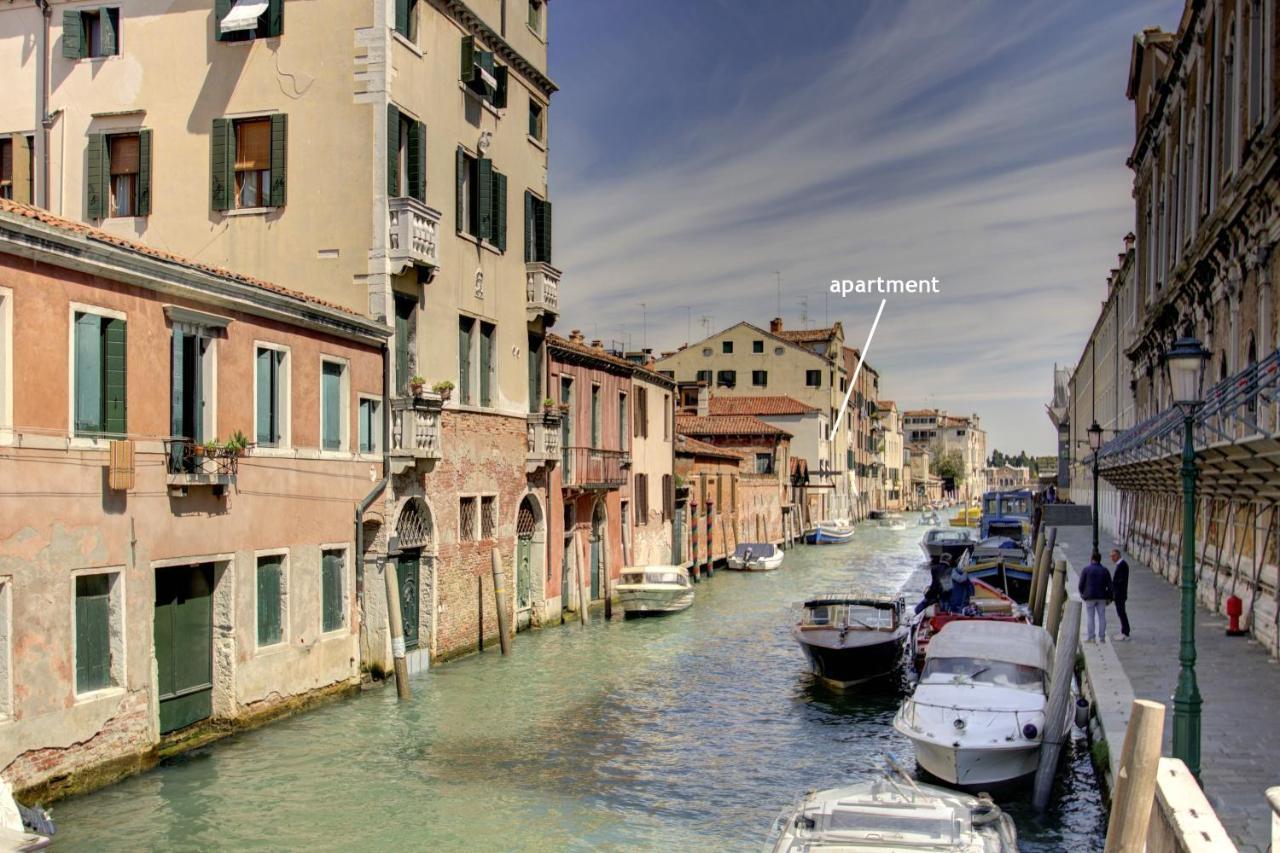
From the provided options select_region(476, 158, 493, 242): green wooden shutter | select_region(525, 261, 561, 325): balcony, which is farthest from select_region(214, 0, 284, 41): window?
select_region(525, 261, 561, 325): balcony

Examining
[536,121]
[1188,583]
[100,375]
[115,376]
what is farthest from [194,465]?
[536,121]

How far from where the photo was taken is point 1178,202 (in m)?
26.8

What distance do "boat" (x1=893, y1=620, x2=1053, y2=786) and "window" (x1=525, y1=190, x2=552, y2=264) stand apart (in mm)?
12094

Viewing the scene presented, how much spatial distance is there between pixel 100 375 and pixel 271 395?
3.07 m

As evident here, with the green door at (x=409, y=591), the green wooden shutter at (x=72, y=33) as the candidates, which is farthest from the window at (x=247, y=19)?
the green door at (x=409, y=591)

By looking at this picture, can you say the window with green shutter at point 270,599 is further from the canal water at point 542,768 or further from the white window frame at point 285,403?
the white window frame at point 285,403

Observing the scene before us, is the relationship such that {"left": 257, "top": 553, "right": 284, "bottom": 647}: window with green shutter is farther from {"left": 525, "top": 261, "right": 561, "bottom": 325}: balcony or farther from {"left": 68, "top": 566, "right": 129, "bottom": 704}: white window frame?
{"left": 525, "top": 261, "right": 561, "bottom": 325}: balcony

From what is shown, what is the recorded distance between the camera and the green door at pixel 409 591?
60.1 feet

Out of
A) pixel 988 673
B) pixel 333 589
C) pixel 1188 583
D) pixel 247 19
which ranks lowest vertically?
pixel 988 673

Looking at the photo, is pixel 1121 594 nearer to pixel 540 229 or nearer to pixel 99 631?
pixel 540 229

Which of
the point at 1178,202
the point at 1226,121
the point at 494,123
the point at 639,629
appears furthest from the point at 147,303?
the point at 1178,202

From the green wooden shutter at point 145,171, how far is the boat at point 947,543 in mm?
27550

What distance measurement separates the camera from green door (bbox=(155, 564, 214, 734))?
13.0 meters

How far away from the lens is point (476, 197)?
68.1 feet
